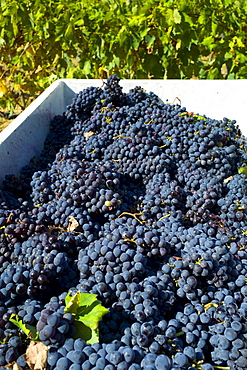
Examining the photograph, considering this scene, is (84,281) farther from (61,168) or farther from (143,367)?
(61,168)

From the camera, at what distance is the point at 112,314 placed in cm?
113

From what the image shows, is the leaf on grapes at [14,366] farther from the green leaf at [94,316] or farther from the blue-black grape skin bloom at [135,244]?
the green leaf at [94,316]

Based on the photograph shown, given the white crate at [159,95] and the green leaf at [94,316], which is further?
the white crate at [159,95]

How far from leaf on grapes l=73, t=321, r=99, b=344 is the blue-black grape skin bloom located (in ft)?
0.08

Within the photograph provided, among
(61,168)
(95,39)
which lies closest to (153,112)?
(61,168)

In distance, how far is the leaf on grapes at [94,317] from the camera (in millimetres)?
1023

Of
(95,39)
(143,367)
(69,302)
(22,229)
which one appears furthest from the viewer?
(95,39)

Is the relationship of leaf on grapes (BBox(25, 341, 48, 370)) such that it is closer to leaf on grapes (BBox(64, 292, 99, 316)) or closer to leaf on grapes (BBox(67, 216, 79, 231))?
leaf on grapes (BBox(64, 292, 99, 316))

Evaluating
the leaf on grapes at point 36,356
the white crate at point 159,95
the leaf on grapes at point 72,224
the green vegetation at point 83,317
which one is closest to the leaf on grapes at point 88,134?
the white crate at point 159,95

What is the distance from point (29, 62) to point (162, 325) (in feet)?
15.1

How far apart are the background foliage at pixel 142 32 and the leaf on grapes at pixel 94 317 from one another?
2617 millimetres

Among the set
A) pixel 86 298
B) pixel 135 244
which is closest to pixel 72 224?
pixel 135 244

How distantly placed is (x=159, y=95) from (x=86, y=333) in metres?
2.01

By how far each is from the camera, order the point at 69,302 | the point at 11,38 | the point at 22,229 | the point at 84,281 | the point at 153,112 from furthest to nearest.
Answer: the point at 11,38, the point at 153,112, the point at 22,229, the point at 84,281, the point at 69,302
